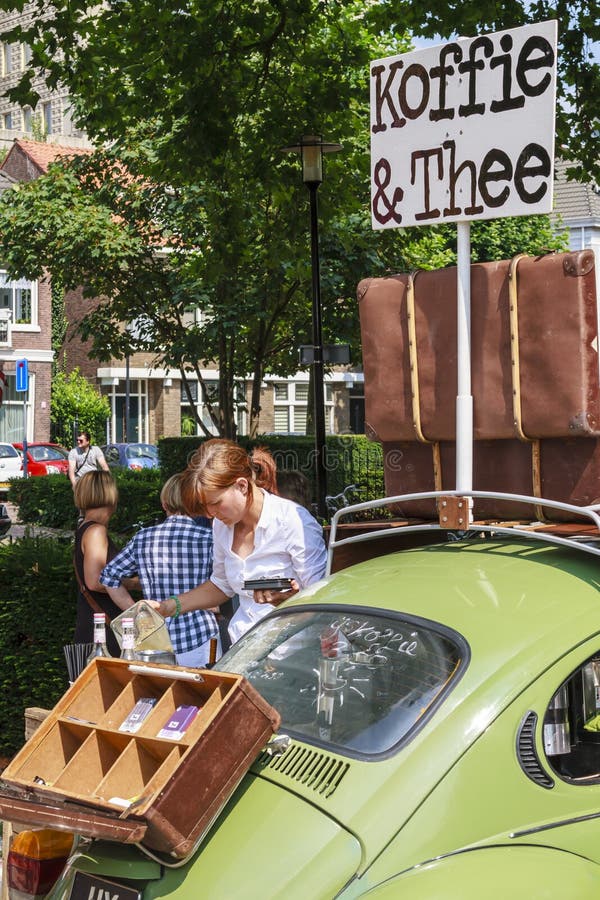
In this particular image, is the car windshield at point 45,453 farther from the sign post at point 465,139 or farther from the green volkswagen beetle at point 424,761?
the green volkswagen beetle at point 424,761

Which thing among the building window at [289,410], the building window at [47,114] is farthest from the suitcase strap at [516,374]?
the building window at [47,114]

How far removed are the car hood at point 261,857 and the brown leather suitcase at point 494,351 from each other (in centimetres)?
161

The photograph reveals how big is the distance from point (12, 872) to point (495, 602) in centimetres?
163

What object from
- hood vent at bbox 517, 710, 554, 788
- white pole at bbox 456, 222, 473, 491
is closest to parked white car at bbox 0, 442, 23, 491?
white pole at bbox 456, 222, 473, 491

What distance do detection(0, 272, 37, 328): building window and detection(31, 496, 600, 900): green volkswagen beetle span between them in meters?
43.2

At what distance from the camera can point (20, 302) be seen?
149ft

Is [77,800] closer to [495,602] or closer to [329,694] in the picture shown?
[329,694]

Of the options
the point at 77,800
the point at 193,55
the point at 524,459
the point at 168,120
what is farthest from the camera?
the point at 168,120

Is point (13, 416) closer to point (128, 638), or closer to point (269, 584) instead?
point (269, 584)

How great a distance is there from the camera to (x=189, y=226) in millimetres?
20031

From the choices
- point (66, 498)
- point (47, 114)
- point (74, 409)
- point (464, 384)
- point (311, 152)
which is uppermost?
point (47, 114)

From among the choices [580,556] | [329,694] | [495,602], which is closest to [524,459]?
[580,556]

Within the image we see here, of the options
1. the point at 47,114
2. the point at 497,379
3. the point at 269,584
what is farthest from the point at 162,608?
the point at 47,114

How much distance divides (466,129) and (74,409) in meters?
43.9
